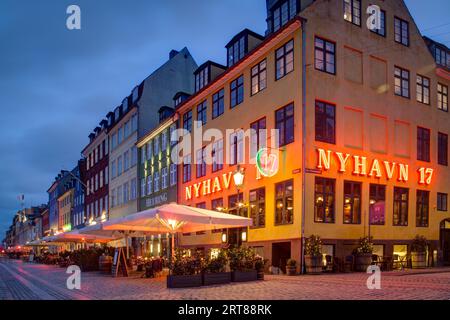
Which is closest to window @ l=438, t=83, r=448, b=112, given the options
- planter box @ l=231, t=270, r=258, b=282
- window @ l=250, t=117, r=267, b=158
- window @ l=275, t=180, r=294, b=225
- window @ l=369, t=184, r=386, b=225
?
window @ l=369, t=184, r=386, b=225

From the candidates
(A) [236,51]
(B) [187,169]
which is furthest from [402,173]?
(B) [187,169]

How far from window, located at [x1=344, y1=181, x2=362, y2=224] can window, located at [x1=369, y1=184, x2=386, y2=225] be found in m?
0.62

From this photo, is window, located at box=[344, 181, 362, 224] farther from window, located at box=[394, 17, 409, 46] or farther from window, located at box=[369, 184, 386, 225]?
window, located at box=[394, 17, 409, 46]

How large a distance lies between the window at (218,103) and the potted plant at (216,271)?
15865mm

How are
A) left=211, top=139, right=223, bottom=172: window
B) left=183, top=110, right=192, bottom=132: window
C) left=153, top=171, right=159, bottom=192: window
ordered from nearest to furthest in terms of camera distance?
left=211, top=139, right=223, bottom=172: window < left=183, top=110, right=192, bottom=132: window < left=153, top=171, right=159, bottom=192: window

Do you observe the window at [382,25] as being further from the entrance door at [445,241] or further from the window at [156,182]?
the window at [156,182]

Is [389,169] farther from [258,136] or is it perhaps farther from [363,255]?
[258,136]

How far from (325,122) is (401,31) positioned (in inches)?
343

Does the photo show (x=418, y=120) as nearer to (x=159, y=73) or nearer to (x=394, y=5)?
(x=394, y=5)

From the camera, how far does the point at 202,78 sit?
34812mm

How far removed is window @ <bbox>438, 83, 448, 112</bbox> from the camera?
2973 cm

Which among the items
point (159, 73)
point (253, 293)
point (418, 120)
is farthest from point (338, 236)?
point (159, 73)

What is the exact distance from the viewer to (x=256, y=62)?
2714 cm

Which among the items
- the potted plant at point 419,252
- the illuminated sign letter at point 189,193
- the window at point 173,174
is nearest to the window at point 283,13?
the potted plant at point 419,252
